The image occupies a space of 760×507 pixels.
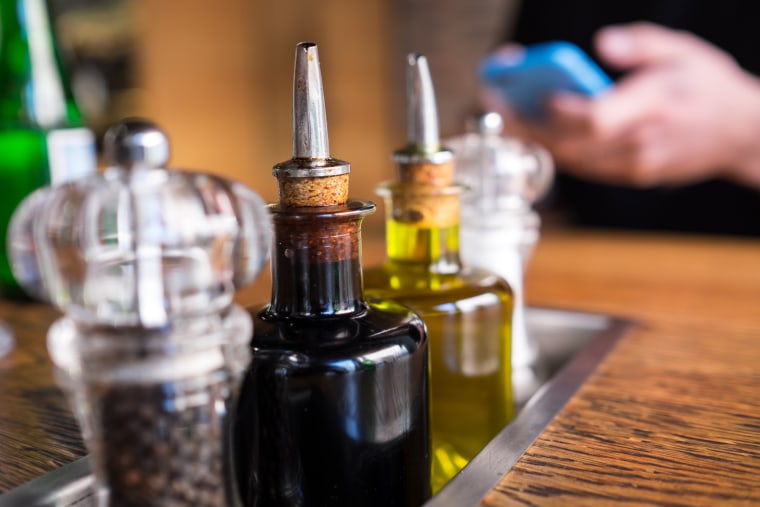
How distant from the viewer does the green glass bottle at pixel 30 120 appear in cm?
71

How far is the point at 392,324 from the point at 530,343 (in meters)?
0.31

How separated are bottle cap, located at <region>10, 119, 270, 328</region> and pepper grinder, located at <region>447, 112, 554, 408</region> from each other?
0.28m

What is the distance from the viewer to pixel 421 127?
357 mm

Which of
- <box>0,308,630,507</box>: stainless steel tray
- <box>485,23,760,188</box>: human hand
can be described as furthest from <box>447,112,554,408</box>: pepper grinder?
<box>485,23,760,188</box>: human hand

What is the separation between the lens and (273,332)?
0.92ft

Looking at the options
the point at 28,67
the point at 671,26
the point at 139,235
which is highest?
the point at 671,26

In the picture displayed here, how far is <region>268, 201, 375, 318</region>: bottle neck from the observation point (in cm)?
28

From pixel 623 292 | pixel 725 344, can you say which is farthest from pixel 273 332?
pixel 623 292

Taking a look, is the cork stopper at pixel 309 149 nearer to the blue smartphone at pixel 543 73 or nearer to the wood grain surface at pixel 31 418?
the wood grain surface at pixel 31 418

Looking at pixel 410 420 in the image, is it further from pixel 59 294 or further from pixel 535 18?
pixel 535 18

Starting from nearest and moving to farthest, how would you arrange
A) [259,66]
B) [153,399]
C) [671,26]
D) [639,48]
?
1. [153,399]
2. [639,48]
3. [671,26]
4. [259,66]

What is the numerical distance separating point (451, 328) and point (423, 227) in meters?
0.05

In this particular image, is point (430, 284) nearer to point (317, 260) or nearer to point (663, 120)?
point (317, 260)

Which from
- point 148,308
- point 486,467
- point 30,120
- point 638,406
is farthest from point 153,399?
point 30,120
